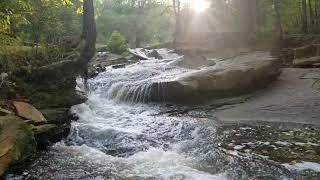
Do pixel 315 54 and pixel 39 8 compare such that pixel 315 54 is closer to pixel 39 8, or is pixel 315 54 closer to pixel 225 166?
pixel 225 166

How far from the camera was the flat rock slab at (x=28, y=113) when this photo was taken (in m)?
8.94

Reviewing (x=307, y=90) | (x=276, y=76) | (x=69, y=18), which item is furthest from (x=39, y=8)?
(x=69, y=18)

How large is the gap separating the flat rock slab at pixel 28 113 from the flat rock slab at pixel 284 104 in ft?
16.1

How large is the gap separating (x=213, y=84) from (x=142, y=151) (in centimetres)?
532

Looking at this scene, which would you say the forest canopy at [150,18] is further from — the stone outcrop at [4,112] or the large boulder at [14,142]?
the large boulder at [14,142]

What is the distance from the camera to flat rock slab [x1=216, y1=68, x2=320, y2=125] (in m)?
10.9

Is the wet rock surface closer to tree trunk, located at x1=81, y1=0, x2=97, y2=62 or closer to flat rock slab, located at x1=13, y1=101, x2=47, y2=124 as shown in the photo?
flat rock slab, located at x1=13, y1=101, x2=47, y2=124

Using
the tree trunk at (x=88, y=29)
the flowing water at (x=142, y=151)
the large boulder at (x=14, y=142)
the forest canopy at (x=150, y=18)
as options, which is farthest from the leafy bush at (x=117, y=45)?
the large boulder at (x=14, y=142)

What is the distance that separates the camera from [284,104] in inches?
465

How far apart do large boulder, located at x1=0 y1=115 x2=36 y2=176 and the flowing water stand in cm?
31

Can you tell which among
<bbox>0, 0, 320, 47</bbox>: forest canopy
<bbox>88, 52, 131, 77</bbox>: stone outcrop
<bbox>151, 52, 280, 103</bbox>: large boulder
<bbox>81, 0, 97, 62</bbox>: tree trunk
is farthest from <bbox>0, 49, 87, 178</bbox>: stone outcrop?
<bbox>88, 52, 131, 77</bbox>: stone outcrop

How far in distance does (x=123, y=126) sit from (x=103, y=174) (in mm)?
3624

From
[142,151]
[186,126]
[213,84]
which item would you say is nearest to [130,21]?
[213,84]

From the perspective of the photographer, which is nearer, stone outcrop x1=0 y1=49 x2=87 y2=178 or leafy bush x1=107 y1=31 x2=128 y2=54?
stone outcrop x1=0 y1=49 x2=87 y2=178
